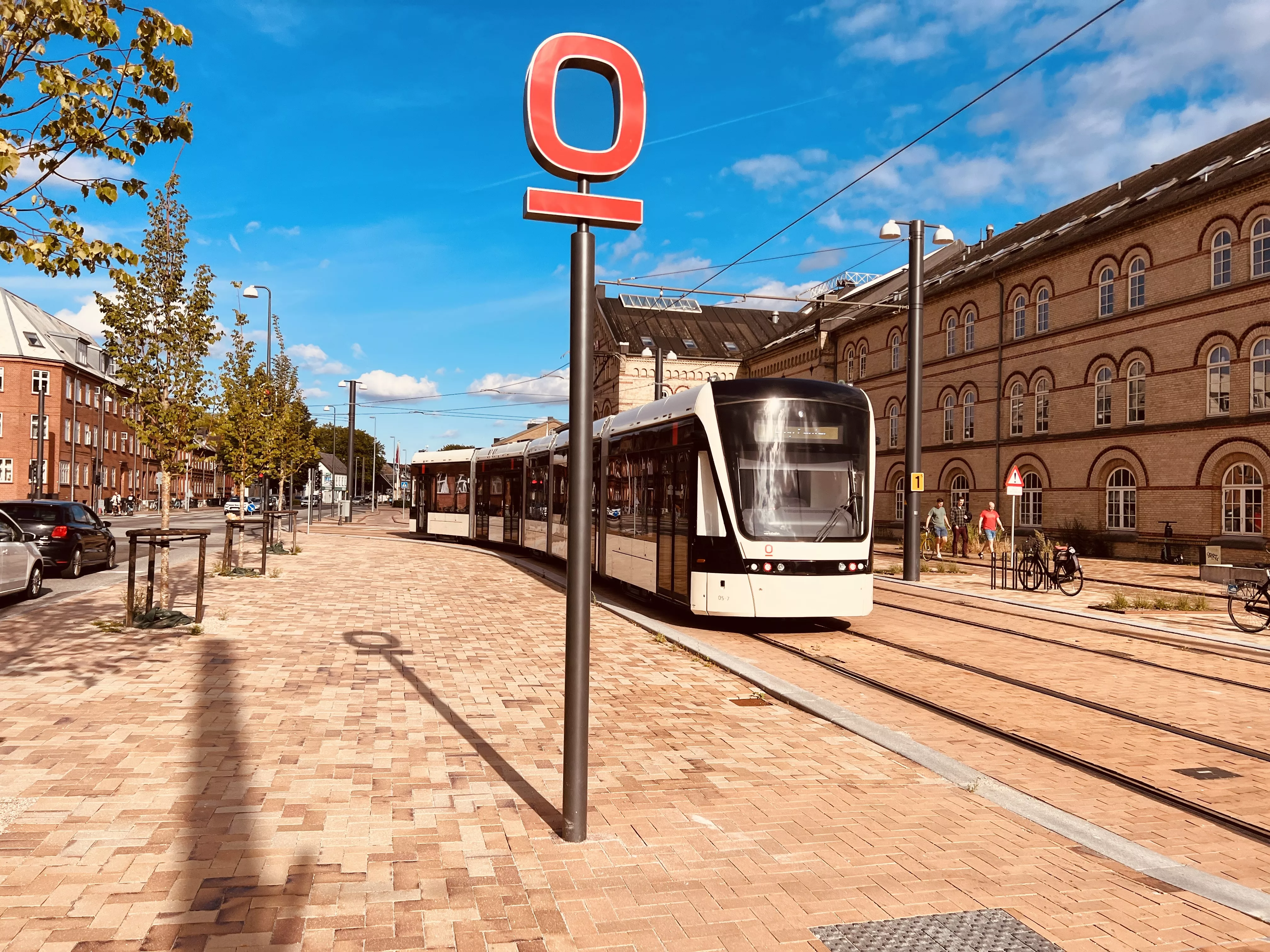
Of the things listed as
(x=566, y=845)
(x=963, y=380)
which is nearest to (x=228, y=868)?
(x=566, y=845)

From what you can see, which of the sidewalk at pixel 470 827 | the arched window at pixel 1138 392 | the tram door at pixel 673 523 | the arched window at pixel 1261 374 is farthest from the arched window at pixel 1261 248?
the sidewalk at pixel 470 827

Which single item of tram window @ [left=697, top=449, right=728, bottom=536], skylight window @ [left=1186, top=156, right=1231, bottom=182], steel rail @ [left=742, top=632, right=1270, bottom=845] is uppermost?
skylight window @ [left=1186, top=156, right=1231, bottom=182]

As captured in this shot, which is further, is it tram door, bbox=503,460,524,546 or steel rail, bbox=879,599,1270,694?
tram door, bbox=503,460,524,546

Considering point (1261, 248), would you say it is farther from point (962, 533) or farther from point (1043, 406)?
point (962, 533)

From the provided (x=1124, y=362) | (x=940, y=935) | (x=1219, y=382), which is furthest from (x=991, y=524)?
(x=940, y=935)

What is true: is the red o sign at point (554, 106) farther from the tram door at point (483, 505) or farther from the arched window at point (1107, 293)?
the arched window at point (1107, 293)

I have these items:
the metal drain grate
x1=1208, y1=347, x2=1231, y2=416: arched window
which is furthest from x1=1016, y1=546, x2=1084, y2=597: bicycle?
the metal drain grate

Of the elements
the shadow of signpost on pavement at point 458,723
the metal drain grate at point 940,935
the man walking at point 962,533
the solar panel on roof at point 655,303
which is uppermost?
the solar panel on roof at point 655,303

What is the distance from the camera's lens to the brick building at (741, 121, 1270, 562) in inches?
937

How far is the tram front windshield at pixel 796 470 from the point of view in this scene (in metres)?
11.3

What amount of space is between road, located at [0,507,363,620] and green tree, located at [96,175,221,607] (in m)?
1.76

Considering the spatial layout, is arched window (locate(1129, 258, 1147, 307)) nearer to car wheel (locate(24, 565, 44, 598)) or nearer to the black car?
the black car

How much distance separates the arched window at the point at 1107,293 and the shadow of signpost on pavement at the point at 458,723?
25347 mm

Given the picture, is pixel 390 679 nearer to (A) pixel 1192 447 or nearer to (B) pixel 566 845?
(B) pixel 566 845
